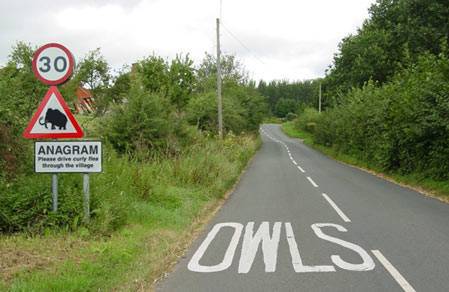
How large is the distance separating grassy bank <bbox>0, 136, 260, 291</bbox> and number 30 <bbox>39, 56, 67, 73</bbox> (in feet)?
6.29

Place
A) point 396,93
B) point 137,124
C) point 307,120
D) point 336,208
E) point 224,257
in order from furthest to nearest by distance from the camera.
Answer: point 307,120 < point 396,93 < point 137,124 < point 336,208 < point 224,257

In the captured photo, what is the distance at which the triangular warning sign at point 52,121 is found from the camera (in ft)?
22.8

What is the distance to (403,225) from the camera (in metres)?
8.76

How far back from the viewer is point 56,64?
6906 mm

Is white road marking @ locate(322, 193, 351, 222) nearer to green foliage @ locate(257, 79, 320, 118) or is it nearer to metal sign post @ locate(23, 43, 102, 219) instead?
metal sign post @ locate(23, 43, 102, 219)

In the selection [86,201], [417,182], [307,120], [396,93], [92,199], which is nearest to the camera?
[86,201]

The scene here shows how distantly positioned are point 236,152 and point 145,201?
47.5 ft

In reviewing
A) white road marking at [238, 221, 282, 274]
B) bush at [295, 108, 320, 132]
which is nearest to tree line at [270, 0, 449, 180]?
white road marking at [238, 221, 282, 274]

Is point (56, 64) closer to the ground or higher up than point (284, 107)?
closer to the ground

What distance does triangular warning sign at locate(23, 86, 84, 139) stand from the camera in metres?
6.95

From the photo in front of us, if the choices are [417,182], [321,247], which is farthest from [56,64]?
[417,182]

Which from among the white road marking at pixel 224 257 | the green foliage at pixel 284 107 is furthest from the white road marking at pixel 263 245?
the green foliage at pixel 284 107

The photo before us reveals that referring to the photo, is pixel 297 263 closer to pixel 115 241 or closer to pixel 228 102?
pixel 115 241

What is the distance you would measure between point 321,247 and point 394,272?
59.7 inches
